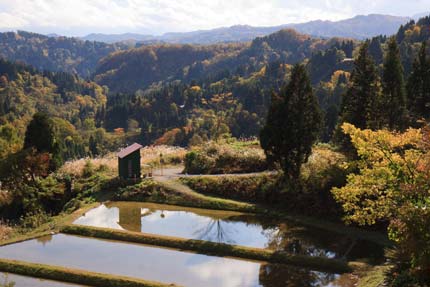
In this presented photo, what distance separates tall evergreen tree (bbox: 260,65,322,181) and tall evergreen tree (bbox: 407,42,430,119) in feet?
38.7

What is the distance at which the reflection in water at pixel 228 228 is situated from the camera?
62.0 feet

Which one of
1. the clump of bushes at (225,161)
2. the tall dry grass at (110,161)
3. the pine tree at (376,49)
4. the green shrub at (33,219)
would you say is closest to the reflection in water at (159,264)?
the green shrub at (33,219)

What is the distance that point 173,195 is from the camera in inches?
1018

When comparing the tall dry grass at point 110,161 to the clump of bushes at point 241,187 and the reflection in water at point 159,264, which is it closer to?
the clump of bushes at point 241,187

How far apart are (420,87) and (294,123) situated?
14019mm

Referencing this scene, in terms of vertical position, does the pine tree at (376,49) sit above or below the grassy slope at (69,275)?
above

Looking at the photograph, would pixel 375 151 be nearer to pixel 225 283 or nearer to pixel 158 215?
pixel 225 283

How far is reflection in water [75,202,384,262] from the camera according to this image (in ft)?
62.0

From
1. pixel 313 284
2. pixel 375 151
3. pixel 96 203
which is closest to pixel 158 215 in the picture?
pixel 96 203

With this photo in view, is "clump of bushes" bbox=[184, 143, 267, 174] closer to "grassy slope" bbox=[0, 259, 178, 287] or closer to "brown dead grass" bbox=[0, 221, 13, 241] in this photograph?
"brown dead grass" bbox=[0, 221, 13, 241]

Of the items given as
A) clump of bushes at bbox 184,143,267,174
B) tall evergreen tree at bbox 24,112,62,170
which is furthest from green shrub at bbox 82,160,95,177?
clump of bushes at bbox 184,143,267,174

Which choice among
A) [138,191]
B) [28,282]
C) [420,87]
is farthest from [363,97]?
[28,282]

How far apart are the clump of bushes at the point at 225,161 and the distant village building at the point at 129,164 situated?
3.56 metres

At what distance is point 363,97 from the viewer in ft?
81.8
